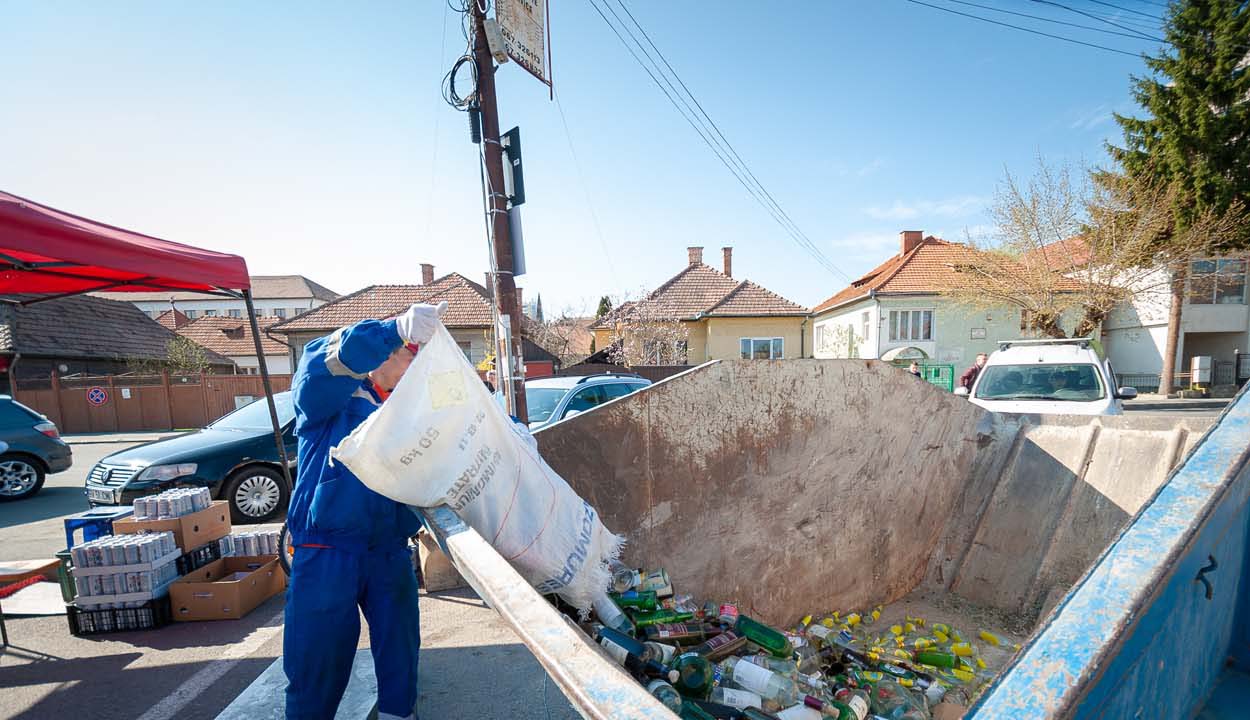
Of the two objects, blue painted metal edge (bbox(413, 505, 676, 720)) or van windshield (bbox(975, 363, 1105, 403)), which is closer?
blue painted metal edge (bbox(413, 505, 676, 720))

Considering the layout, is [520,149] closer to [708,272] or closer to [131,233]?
[131,233]

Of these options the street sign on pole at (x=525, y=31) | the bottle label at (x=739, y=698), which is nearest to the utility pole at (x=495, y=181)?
the street sign on pole at (x=525, y=31)

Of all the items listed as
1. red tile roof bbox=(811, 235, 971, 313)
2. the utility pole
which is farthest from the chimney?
the utility pole

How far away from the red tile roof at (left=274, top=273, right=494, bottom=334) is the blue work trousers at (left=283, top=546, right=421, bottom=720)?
63.0 feet

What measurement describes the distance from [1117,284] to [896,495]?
63.1 feet

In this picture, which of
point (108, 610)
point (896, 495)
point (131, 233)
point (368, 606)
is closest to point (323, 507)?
A: point (368, 606)

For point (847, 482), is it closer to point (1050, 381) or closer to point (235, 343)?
point (1050, 381)

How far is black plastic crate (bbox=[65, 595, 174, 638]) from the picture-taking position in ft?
10.6

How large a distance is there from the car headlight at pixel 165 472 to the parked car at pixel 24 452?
4652 millimetres

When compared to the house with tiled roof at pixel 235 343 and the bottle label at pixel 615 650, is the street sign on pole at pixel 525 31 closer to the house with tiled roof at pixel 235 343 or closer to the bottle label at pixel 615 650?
the bottle label at pixel 615 650

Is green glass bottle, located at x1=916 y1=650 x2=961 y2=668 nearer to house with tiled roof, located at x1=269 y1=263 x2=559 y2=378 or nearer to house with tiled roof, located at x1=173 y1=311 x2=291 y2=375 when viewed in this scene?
house with tiled roof, located at x1=269 y1=263 x2=559 y2=378

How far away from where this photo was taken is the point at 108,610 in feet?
10.7

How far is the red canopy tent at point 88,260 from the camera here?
9.18 ft

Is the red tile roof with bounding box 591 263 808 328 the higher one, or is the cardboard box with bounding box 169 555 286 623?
the red tile roof with bounding box 591 263 808 328
